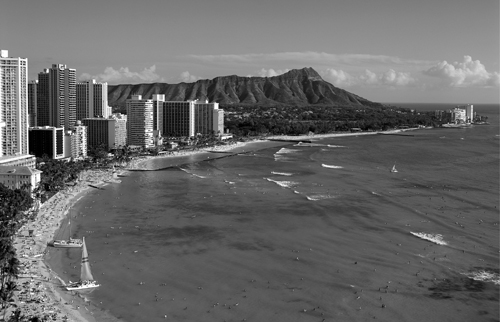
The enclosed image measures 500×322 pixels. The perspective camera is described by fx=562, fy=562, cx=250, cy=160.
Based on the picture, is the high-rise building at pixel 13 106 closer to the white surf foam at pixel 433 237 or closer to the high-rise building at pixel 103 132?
the high-rise building at pixel 103 132

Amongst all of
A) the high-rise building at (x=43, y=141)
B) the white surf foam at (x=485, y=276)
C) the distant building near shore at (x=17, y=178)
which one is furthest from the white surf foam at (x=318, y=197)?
the high-rise building at (x=43, y=141)

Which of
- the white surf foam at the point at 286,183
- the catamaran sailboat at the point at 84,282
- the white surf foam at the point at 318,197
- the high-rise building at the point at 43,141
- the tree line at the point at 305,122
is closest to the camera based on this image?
the catamaran sailboat at the point at 84,282

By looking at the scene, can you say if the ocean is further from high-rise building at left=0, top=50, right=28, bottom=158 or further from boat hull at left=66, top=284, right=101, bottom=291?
high-rise building at left=0, top=50, right=28, bottom=158

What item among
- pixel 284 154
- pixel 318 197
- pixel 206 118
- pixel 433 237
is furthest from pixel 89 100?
pixel 433 237

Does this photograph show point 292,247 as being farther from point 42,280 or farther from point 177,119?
point 177,119

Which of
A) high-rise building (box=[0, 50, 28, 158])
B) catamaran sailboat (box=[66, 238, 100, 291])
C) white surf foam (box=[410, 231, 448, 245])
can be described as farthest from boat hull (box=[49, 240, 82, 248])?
high-rise building (box=[0, 50, 28, 158])

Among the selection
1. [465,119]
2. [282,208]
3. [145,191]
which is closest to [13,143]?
[145,191]
